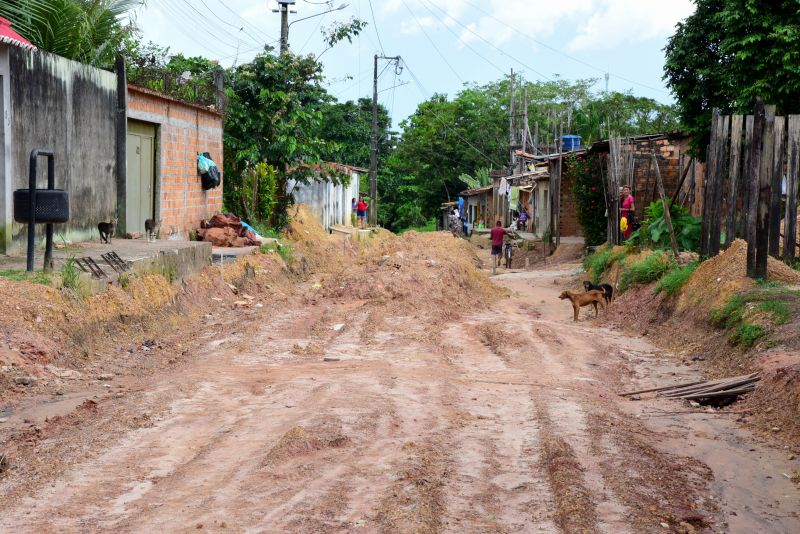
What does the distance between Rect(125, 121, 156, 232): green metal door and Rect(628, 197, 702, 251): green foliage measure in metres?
9.29

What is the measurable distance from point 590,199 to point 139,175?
13184mm

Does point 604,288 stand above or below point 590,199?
below

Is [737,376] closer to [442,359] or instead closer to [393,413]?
[442,359]

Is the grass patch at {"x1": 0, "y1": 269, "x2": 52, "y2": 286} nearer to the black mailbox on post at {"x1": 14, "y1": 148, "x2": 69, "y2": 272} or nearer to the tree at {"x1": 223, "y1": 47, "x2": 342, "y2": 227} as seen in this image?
the black mailbox on post at {"x1": 14, "y1": 148, "x2": 69, "y2": 272}

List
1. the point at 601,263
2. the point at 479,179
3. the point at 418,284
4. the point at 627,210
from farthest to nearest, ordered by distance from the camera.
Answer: the point at 479,179
the point at 627,210
the point at 601,263
the point at 418,284

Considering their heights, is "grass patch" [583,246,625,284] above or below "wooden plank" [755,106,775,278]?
below

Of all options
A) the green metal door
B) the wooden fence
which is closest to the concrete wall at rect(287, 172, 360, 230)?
the green metal door

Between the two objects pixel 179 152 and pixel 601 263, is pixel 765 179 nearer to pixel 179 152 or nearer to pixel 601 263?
pixel 601 263

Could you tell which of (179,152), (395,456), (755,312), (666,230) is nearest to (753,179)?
(755,312)

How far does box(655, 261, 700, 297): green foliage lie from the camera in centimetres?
1377

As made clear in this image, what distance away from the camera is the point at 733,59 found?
68.1 feet

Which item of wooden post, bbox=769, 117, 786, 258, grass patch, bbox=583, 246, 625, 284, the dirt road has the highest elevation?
wooden post, bbox=769, 117, 786, 258

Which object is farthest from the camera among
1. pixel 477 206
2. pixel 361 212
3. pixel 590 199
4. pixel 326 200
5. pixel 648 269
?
pixel 477 206

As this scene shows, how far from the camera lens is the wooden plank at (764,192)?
1192 cm
